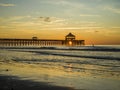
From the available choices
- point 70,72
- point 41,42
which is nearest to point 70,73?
point 70,72

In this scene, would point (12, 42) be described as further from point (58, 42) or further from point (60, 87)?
point (60, 87)

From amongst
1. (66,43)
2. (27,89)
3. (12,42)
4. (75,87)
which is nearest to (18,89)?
(27,89)

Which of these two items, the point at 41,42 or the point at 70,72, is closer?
the point at 70,72

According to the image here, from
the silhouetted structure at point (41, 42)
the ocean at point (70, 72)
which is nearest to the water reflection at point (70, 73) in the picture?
the ocean at point (70, 72)

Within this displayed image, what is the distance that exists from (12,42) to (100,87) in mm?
99506

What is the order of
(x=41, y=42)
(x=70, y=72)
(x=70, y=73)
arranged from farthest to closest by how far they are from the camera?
1. (x=41, y=42)
2. (x=70, y=72)
3. (x=70, y=73)

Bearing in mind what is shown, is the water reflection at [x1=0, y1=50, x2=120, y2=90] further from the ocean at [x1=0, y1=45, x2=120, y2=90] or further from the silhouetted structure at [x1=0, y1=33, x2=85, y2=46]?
the silhouetted structure at [x1=0, y1=33, x2=85, y2=46]

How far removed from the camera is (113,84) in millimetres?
10578

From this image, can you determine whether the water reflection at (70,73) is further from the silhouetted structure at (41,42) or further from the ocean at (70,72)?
the silhouetted structure at (41,42)

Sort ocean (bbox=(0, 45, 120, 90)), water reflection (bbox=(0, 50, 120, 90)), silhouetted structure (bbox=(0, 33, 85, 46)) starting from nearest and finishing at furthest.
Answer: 1. ocean (bbox=(0, 45, 120, 90))
2. water reflection (bbox=(0, 50, 120, 90))
3. silhouetted structure (bbox=(0, 33, 85, 46))

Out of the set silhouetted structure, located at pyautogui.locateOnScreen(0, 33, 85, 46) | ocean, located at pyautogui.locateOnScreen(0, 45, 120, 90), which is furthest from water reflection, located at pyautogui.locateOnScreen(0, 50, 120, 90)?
silhouetted structure, located at pyautogui.locateOnScreen(0, 33, 85, 46)

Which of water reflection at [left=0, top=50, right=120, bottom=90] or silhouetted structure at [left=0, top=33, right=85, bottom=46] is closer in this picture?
water reflection at [left=0, top=50, right=120, bottom=90]

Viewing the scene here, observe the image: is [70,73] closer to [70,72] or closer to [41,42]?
[70,72]

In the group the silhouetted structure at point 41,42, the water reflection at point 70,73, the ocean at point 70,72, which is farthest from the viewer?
the silhouetted structure at point 41,42
